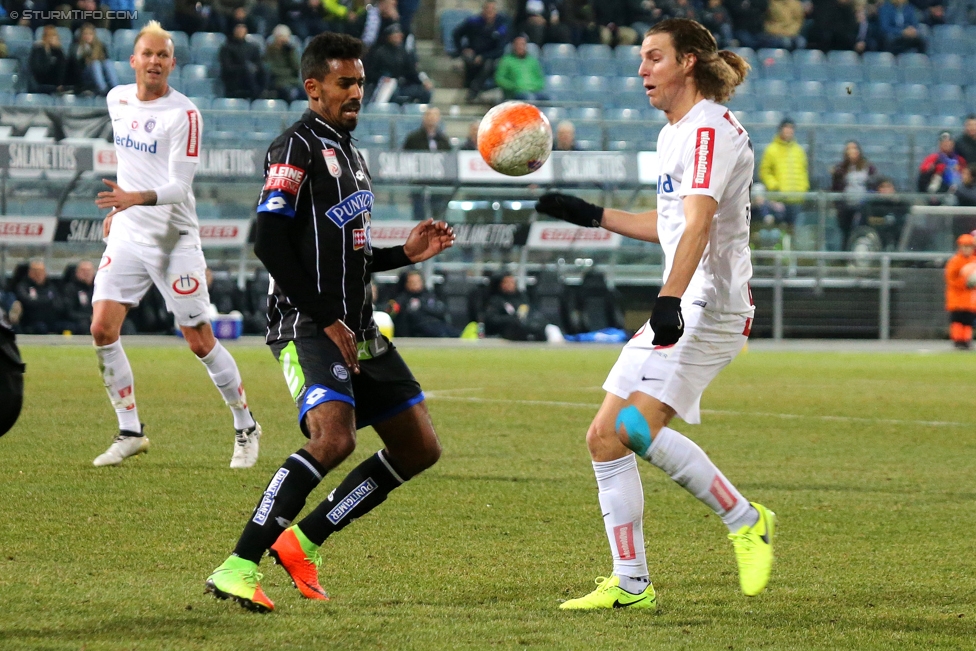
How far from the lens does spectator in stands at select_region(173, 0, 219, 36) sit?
24.4 metres

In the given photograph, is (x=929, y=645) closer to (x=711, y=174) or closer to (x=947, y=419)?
(x=711, y=174)

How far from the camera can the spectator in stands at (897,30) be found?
95.6 feet

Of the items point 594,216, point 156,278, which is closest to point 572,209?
point 594,216

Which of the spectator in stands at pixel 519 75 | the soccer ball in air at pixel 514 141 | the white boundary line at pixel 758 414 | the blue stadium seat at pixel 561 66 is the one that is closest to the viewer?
the soccer ball in air at pixel 514 141

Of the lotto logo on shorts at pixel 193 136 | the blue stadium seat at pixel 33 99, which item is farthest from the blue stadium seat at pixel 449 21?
the lotto logo on shorts at pixel 193 136

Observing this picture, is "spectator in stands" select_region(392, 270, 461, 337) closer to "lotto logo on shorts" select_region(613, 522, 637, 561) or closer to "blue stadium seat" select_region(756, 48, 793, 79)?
"blue stadium seat" select_region(756, 48, 793, 79)

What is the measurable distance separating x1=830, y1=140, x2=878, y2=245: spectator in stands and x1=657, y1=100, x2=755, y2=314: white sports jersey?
1924 centimetres

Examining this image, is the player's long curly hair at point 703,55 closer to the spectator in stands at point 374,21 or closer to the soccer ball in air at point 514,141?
the soccer ball in air at point 514,141

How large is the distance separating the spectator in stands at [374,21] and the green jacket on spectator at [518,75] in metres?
2.08

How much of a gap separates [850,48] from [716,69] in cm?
2589

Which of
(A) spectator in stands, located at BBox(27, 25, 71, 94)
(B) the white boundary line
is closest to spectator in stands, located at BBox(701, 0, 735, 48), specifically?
(A) spectator in stands, located at BBox(27, 25, 71, 94)

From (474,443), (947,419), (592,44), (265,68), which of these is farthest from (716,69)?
(592,44)

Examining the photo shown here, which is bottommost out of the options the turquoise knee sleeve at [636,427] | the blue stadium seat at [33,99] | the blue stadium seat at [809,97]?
the turquoise knee sleeve at [636,427]

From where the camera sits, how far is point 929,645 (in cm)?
412
